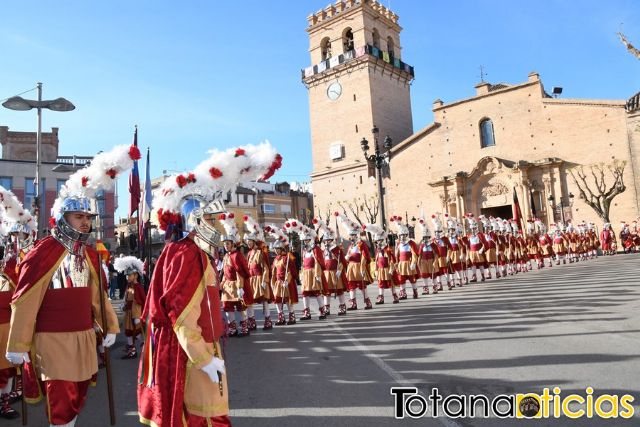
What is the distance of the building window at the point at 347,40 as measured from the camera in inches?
1916

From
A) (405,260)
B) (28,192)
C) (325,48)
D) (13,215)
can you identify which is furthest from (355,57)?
(13,215)

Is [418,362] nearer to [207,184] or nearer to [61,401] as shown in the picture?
[207,184]

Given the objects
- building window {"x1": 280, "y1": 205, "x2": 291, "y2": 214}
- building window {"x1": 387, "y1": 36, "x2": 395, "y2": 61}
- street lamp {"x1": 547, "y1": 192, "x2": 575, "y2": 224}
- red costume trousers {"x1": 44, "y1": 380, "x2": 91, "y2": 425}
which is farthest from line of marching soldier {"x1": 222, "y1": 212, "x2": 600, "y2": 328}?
building window {"x1": 280, "y1": 205, "x2": 291, "y2": 214}

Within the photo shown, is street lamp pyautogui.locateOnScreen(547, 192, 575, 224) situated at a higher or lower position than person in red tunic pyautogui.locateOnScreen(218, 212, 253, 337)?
higher

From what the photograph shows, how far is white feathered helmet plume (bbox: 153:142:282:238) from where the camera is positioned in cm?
374

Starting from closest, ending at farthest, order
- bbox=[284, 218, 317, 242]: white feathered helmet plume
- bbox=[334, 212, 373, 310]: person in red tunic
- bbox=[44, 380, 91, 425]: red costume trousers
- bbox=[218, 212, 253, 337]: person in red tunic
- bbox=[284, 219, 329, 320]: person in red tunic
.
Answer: bbox=[44, 380, 91, 425]: red costume trousers, bbox=[218, 212, 253, 337]: person in red tunic, bbox=[284, 219, 329, 320]: person in red tunic, bbox=[284, 218, 317, 242]: white feathered helmet plume, bbox=[334, 212, 373, 310]: person in red tunic

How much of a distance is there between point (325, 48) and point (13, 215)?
47.8m

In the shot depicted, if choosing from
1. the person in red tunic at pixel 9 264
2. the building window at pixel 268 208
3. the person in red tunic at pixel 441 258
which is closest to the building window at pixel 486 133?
the person in red tunic at pixel 441 258

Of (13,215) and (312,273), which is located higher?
(13,215)

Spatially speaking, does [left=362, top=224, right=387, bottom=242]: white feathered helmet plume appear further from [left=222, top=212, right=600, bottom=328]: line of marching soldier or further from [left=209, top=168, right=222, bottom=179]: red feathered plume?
[left=209, top=168, right=222, bottom=179]: red feathered plume

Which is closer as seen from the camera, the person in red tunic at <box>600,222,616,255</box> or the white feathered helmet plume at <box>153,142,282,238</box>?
the white feathered helmet plume at <box>153,142,282,238</box>

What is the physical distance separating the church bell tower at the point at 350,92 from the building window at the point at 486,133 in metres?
10.1

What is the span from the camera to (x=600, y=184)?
116ft

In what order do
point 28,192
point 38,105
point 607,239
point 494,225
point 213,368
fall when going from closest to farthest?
point 213,368
point 38,105
point 494,225
point 607,239
point 28,192
